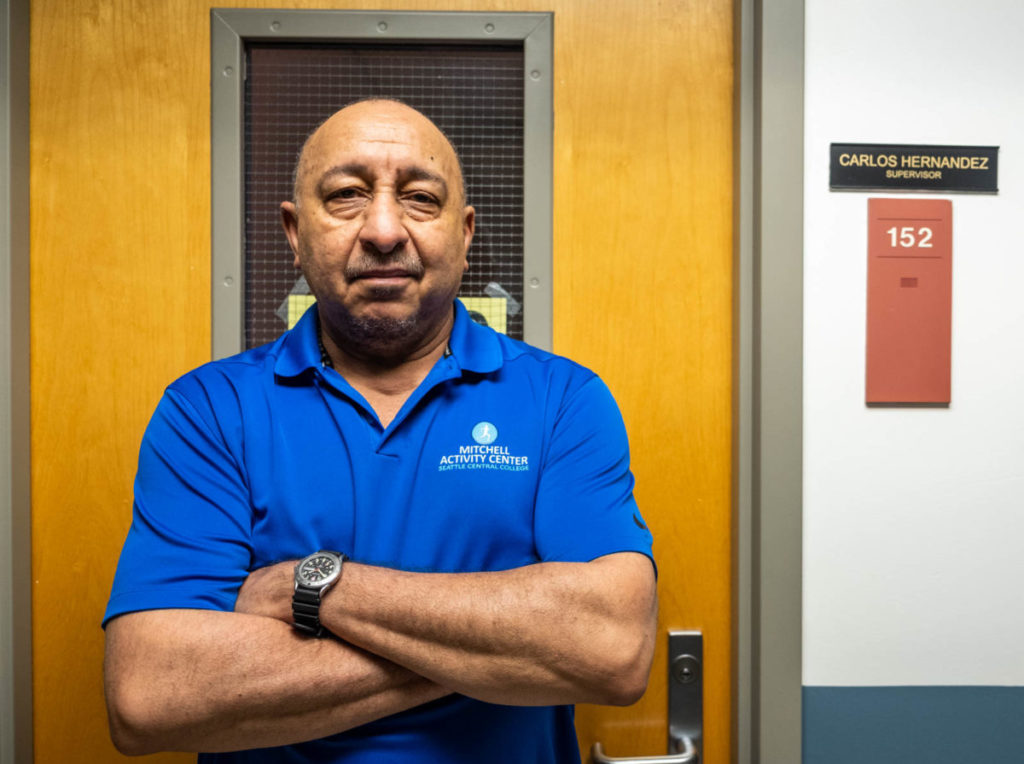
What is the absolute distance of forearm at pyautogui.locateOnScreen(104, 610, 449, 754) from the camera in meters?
0.86

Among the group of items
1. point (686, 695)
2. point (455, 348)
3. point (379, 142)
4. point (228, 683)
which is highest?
point (379, 142)

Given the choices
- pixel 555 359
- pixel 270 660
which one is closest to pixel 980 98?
pixel 555 359

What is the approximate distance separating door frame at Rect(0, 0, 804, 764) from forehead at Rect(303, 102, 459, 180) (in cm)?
69

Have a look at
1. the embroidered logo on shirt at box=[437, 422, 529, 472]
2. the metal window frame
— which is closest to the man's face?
the embroidered logo on shirt at box=[437, 422, 529, 472]

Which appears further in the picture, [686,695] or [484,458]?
[686,695]

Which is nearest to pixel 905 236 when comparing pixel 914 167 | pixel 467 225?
pixel 914 167

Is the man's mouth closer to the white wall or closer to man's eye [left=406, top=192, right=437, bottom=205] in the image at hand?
man's eye [left=406, top=192, right=437, bottom=205]

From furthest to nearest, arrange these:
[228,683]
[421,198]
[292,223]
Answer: [292,223], [421,198], [228,683]

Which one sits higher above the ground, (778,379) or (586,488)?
(778,379)

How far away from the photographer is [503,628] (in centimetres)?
88

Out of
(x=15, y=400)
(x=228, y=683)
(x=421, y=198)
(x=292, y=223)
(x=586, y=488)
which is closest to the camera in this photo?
(x=228, y=683)

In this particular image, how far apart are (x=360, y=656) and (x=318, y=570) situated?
13 centimetres

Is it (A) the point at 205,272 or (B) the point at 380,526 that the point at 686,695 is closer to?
(B) the point at 380,526

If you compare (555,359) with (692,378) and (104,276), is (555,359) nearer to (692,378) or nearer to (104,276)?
(692,378)
